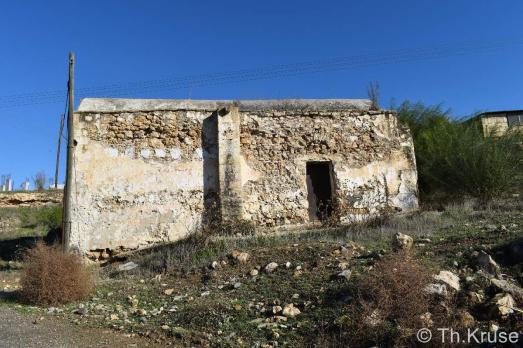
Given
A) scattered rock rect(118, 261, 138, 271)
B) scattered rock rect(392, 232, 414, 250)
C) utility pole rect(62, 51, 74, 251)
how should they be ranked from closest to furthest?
scattered rock rect(392, 232, 414, 250), scattered rock rect(118, 261, 138, 271), utility pole rect(62, 51, 74, 251)

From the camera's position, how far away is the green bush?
40.0 ft

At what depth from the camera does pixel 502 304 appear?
4.42m

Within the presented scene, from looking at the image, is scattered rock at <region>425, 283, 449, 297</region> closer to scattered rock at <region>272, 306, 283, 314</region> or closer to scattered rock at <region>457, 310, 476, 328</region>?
scattered rock at <region>457, 310, 476, 328</region>

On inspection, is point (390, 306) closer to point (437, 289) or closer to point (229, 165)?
point (437, 289)

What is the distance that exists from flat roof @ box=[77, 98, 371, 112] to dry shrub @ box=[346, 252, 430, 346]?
24.5 ft

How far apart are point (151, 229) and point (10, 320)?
4.80 m

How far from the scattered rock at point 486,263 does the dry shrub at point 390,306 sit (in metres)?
1.00

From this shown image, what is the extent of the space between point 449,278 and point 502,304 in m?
0.77

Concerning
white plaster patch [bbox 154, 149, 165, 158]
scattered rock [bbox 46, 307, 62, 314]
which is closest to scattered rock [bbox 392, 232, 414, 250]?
scattered rock [bbox 46, 307, 62, 314]

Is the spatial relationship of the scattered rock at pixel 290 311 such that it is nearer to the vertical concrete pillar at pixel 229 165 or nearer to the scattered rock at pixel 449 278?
the scattered rock at pixel 449 278

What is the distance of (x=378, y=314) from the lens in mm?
4605

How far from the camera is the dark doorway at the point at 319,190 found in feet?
37.9

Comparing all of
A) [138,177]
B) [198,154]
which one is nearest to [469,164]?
[198,154]

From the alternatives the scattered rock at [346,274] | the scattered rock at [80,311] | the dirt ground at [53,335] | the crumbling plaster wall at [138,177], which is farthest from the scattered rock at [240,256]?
the crumbling plaster wall at [138,177]
